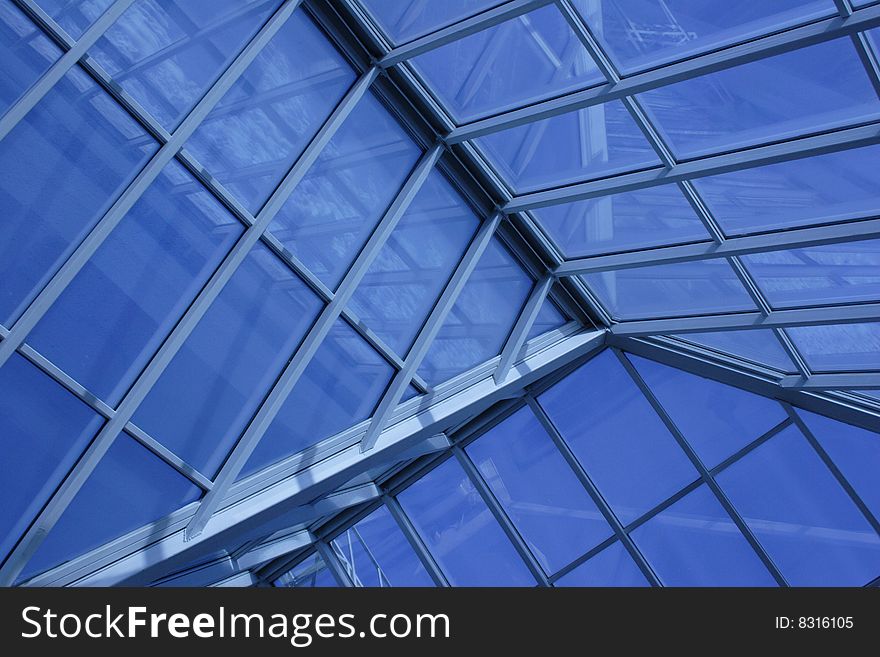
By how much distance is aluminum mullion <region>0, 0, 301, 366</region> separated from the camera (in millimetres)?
10359

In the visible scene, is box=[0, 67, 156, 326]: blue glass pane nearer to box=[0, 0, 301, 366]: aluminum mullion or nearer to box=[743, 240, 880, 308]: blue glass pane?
box=[0, 0, 301, 366]: aluminum mullion

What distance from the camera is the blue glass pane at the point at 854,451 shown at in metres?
15.8

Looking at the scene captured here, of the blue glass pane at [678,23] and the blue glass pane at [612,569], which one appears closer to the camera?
the blue glass pane at [678,23]

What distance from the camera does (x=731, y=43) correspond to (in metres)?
11.4

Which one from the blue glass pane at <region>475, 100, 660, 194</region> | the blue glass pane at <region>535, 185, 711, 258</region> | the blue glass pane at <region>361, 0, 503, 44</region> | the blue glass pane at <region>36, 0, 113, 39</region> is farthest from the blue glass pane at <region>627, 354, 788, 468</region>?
the blue glass pane at <region>36, 0, 113, 39</region>

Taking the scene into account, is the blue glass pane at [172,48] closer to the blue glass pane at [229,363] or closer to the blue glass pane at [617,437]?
the blue glass pane at [229,363]

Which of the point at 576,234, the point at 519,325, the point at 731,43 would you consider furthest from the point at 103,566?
the point at 731,43

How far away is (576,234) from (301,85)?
5.87m

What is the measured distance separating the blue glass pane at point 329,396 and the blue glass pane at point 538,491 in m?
5.07

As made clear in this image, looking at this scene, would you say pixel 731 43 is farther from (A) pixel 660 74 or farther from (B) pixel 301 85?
(B) pixel 301 85

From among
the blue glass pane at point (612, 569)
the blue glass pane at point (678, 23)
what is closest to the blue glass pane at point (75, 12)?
the blue glass pane at point (678, 23)

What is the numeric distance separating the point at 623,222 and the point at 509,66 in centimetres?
345

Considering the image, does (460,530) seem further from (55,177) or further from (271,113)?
(55,177)

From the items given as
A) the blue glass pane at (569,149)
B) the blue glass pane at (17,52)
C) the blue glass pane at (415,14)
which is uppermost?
the blue glass pane at (415,14)
